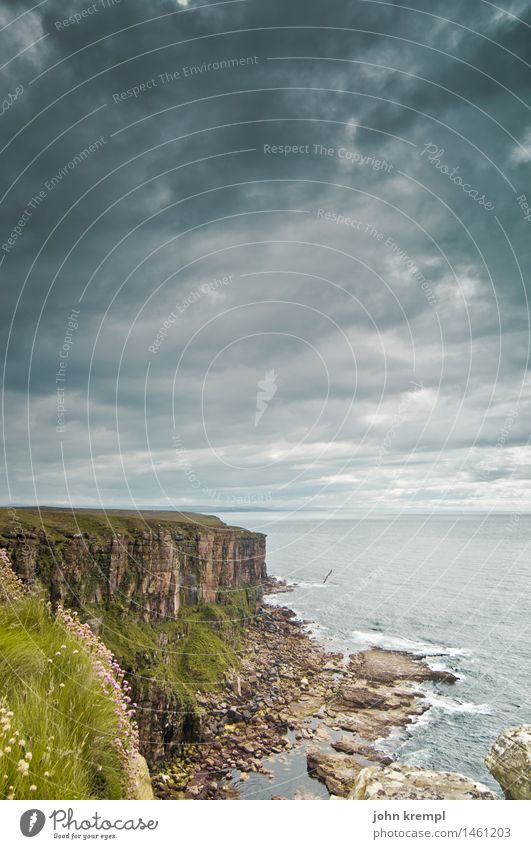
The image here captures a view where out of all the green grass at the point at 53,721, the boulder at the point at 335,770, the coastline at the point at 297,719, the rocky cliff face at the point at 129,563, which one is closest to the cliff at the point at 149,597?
the rocky cliff face at the point at 129,563

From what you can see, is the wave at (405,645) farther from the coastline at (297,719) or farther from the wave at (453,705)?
the wave at (453,705)

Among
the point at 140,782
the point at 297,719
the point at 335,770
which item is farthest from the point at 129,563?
the point at 140,782

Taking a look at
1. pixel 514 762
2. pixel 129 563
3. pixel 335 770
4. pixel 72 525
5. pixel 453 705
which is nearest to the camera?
pixel 514 762

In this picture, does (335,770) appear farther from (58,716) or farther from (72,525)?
(58,716)

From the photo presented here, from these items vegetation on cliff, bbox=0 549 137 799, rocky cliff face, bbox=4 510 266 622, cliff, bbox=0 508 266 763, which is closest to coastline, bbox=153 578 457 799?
cliff, bbox=0 508 266 763

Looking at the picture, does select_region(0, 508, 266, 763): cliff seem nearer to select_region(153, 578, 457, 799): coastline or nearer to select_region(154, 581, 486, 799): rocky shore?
select_region(154, 581, 486, 799): rocky shore

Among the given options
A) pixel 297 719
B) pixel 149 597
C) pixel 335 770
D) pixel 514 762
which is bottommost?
pixel 297 719
